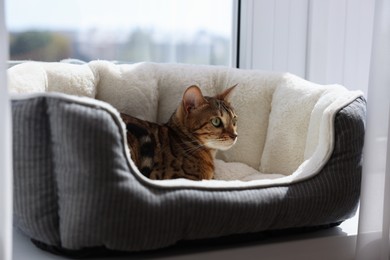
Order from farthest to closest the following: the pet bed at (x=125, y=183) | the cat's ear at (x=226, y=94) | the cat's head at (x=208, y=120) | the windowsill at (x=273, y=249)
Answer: the cat's ear at (x=226, y=94)
the cat's head at (x=208, y=120)
the windowsill at (x=273, y=249)
the pet bed at (x=125, y=183)

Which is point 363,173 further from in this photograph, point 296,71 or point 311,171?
point 296,71

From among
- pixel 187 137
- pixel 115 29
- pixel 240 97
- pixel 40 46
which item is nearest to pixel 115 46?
pixel 115 29

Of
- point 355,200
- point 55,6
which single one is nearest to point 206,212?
point 355,200

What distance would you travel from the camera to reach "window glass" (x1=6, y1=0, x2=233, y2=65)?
2305mm

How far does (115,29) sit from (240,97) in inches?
24.7

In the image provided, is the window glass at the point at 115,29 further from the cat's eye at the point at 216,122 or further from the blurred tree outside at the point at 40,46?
the cat's eye at the point at 216,122

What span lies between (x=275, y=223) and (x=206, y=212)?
0.74 feet

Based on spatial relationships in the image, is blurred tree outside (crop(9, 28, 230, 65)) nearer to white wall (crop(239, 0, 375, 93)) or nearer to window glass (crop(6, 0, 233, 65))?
window glass (crop(6, 0, 233, 65))

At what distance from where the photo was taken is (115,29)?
2.45 metres

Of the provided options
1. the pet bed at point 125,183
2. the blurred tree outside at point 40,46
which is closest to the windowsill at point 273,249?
the pet bed at point 125,183

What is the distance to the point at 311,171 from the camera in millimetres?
1625

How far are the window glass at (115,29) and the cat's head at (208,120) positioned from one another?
650 millimetres

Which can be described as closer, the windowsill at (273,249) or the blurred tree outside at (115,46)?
the windowsill at (273,249)

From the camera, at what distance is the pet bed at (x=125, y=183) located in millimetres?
1310
